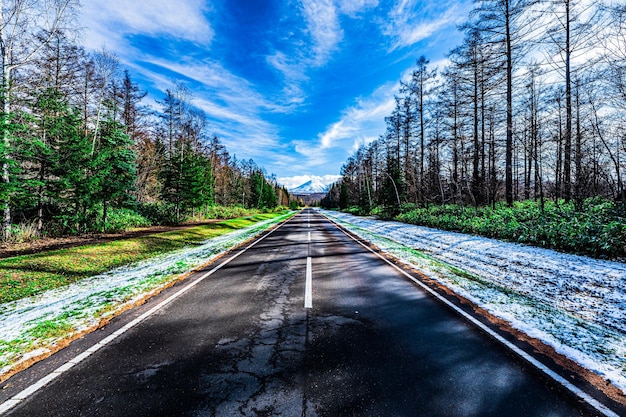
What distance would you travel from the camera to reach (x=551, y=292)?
5770 mm

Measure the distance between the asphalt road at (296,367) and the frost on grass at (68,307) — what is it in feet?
1.58

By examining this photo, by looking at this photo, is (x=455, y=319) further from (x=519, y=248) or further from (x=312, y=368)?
(x=519, y=248)

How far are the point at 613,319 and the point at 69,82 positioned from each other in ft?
86.5

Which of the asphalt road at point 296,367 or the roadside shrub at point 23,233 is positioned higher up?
the roadside shrub at point 23,233

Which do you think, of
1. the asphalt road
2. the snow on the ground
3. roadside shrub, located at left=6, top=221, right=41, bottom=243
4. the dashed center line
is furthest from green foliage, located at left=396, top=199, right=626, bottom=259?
roadside shrub, located at left=6, top=221, right=41, bottom=243

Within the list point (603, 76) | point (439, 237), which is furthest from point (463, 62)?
point (439, 237)

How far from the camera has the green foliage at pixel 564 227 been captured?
27.7 ft

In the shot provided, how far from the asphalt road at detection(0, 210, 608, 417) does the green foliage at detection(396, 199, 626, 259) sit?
7.83 m

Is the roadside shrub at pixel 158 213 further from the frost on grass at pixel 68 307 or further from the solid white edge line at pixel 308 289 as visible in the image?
the solid white edge line at pixel 308 289

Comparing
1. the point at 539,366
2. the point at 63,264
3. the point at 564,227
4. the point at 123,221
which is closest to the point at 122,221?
the point at 123,221

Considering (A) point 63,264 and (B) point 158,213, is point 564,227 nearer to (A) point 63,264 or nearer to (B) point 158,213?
(A) point 63,264

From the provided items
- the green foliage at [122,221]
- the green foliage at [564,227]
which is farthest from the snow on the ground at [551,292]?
the green foliage at [122,221]

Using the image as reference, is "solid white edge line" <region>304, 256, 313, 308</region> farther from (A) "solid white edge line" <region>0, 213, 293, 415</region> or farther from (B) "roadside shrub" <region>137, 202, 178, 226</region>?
(B) "roadside shrub" <region>137, 202, 178, 226</region>

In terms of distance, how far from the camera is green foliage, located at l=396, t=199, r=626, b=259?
27.7 ft
